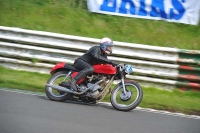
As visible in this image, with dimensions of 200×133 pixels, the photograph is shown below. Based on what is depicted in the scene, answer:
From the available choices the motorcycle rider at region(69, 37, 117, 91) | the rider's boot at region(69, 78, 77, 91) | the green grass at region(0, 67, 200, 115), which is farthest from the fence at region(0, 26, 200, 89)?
the rider's boot at region(69, 78, 77, 91)

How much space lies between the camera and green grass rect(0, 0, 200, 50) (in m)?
12.4

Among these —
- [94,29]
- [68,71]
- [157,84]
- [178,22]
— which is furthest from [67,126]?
[178,22]

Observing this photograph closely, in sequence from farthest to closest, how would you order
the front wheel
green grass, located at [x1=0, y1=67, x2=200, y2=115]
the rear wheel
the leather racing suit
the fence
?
the fence < green grass, located at [x1=0, y1=67, x2=200, y2=115] < the rear wheel < the leather racing suit < the front wheel

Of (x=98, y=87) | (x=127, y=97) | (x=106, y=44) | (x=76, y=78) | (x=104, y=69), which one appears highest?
(x=106, y=44)

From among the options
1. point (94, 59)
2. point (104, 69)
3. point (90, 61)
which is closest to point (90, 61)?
point (90, 61)

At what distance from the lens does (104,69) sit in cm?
877

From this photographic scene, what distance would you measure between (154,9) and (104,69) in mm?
4568

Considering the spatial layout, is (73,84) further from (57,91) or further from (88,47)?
(88,47)

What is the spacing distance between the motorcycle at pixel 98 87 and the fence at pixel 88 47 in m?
1.89

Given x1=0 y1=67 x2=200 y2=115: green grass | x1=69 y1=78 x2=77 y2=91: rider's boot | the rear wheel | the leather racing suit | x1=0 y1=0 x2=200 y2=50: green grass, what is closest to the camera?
the leather racing suit

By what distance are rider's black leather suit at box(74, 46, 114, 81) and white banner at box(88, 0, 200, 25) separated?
13.7 feet

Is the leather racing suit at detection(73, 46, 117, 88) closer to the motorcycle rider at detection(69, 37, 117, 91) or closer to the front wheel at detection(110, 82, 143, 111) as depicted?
the motorcycle rider at detection(69, 37, 117, 91)

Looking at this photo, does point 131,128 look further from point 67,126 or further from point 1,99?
point 1,99

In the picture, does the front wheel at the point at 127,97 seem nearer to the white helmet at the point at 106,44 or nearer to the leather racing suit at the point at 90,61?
the leather racing suit at the point at 90,61
